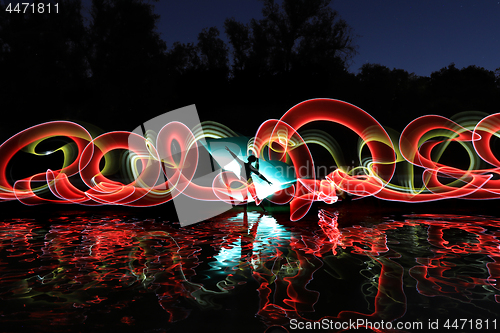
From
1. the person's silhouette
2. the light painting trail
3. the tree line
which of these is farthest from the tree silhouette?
the person's silhouette

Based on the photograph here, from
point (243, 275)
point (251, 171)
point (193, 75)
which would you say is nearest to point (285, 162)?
point (251, 171)

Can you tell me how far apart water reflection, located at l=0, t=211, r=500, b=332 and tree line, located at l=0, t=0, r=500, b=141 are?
74.8 ft

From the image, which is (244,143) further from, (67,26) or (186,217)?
(67,26)

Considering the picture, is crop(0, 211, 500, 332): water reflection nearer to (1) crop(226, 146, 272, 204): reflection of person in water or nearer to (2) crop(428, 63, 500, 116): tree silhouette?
(1) crop(226, 146, 272, 204): reflection of person in water

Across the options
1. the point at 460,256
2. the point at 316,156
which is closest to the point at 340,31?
the point at 316,156

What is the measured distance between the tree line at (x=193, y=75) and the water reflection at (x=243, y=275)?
2280 centimetres

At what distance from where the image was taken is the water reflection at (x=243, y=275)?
13.5ft

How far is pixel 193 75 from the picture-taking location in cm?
3259

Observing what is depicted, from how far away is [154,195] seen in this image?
15898mm

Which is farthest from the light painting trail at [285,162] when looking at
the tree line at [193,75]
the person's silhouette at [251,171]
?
the tree line at [193,75]

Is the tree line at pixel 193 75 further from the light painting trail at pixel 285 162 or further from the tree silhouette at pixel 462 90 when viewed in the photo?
the light painting trail at pixel 285 162

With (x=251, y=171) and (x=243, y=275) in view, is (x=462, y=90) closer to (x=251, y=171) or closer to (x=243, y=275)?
(x=251, y=171)

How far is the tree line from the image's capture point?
98.0 feet

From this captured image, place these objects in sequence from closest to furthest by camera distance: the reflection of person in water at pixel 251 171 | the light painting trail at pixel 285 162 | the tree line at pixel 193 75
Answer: the reflection of person in water at pixel 251 171, the light painting trail at pixel 285 162, the tree line at pixel 193 75
